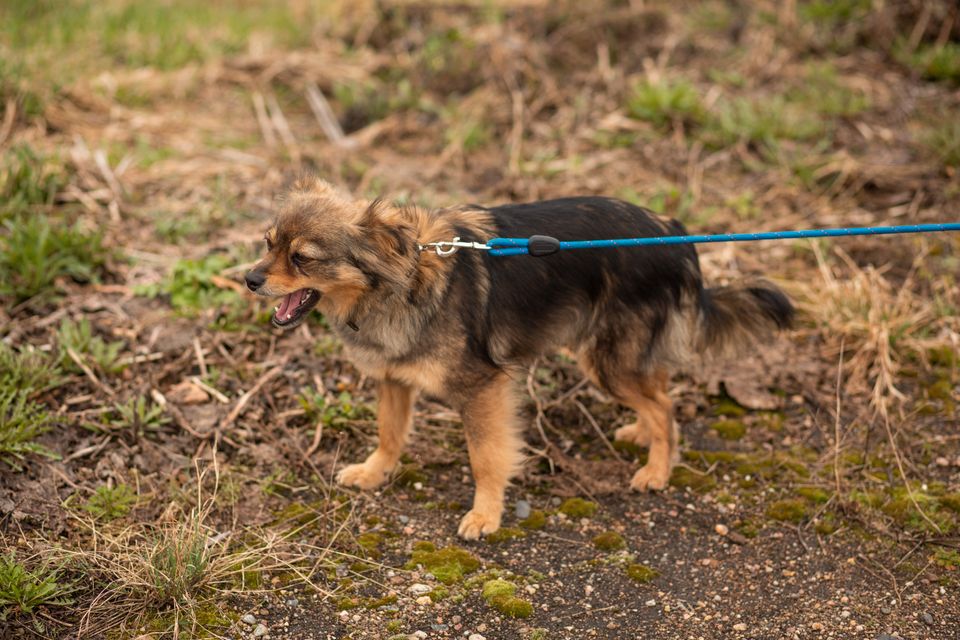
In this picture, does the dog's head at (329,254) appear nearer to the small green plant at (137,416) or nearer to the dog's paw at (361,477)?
the dog's paw at (361,477)

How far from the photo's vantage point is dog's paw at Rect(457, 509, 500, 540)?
4.08m

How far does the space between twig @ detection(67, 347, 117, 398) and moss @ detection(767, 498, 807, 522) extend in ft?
10.9

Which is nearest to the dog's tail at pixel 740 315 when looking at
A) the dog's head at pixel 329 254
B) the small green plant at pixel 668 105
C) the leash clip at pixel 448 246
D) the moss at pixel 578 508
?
the moss at pixel 578 508

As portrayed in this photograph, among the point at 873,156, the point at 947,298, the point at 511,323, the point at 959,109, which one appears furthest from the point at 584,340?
the point at 959,109

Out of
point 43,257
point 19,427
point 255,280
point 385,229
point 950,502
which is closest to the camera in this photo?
point 255,280

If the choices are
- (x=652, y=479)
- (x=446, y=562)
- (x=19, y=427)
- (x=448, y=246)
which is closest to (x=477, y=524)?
(x=446, y=562)

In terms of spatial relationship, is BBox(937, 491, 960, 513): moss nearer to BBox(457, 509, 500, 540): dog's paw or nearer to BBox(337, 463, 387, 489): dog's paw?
BBox(457, 509, 500, 540): dog's paw

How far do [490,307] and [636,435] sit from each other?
1308 mm

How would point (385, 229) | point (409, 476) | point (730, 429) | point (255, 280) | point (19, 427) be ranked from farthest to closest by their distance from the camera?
point (730, 429)
point (409, 476)
point (19, 427)
point (385, 229)
point (255, 280)

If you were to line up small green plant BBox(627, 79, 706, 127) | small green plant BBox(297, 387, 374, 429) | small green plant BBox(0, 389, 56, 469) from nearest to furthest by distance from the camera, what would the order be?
small green plant BBox(0, 389, 56, 469) < small green plant BBox(297, 387, 374, 429) < small green plant BBox(627, 79, 706, 127)

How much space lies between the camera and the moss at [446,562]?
379 centimetres

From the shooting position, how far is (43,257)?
516 centimetres

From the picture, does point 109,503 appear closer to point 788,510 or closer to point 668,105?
point 788,510

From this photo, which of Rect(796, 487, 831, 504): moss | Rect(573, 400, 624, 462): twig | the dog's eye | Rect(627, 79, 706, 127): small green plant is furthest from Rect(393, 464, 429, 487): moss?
Rect(627, 79, 706, 127): small green plant
